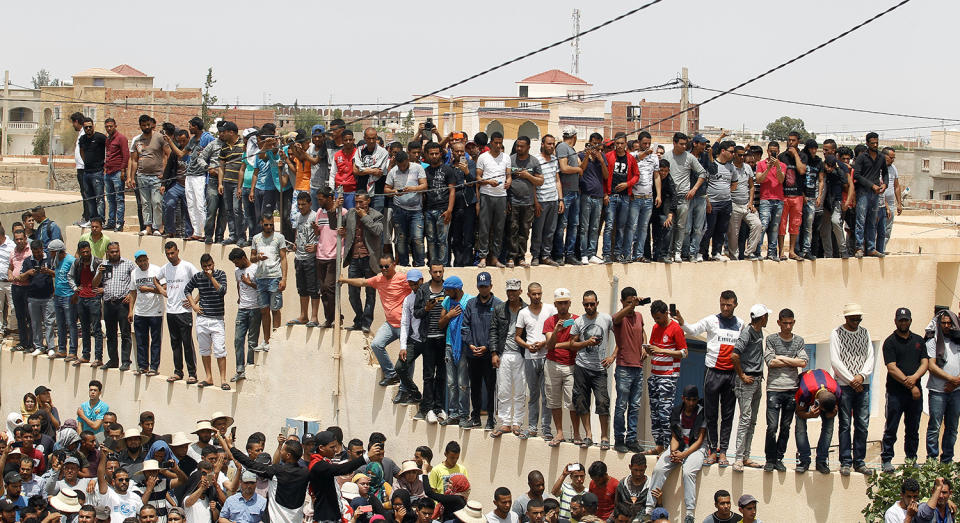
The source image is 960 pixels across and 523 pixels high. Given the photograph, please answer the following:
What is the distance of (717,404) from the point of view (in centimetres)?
1225

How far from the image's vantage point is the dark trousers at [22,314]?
17297 mm

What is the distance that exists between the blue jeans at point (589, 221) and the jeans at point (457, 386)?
2.90 metres

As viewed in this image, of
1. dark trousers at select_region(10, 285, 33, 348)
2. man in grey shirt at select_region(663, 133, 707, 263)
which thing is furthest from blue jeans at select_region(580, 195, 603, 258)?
dark trousers at select_region(10, 285, 33, 348)

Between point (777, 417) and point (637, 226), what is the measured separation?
4307 millimetres

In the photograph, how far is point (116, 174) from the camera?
17938 mm

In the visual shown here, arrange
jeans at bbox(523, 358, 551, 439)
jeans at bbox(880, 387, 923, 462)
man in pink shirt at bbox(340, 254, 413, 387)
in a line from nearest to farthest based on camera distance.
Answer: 1. jeans at bbox(880, 387, 923, 462)
2. jeans at bbox(523, 358, 551, 439)
3. man in pink shirt at bbox(340, 254, 413, 387)

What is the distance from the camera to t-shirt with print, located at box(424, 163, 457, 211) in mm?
14711

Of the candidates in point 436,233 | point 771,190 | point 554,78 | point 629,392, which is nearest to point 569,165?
point 436,233

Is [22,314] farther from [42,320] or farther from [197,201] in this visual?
[197,201]

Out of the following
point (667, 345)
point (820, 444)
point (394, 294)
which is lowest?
point (820, 444)

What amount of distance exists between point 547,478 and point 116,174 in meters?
8.46

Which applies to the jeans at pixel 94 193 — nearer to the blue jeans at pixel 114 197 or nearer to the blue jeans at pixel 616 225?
the blue jeans at pixel 114 197

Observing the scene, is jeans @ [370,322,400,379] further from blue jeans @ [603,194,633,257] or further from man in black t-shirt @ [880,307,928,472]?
man in black t-shirt @ [880,307,928,472]

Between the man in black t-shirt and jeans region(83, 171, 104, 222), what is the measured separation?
36.3ft
